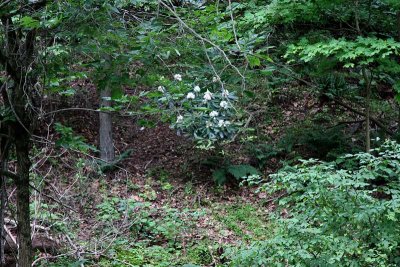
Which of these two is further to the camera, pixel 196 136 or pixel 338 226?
pixel 196 136

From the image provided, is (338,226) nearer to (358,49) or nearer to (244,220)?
(358,49)

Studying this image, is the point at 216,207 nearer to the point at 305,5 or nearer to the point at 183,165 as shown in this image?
the point at 183,165

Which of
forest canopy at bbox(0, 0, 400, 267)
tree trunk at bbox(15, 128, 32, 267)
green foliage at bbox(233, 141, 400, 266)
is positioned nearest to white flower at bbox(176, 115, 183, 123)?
forest canopy at bbox(0, 0, 400, 267)

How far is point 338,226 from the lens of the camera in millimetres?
3438

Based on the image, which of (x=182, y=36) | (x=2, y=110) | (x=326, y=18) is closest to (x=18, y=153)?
(x=2, y=110)

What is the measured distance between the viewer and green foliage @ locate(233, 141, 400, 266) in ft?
10.8

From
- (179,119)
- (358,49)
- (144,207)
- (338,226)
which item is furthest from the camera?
(144,207)

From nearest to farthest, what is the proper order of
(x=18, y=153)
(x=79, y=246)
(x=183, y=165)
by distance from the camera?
(x=18, y=153) < (x=79, y=246) < (x=183, y=165)

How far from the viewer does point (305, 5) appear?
6746 millimetres

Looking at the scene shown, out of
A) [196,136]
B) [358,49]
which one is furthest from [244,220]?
[358,49]

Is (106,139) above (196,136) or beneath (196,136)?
beneath

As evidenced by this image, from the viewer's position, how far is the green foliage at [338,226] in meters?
3.30

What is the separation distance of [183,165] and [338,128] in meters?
2.96

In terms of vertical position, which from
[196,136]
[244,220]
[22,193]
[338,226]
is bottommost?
[244,220]
